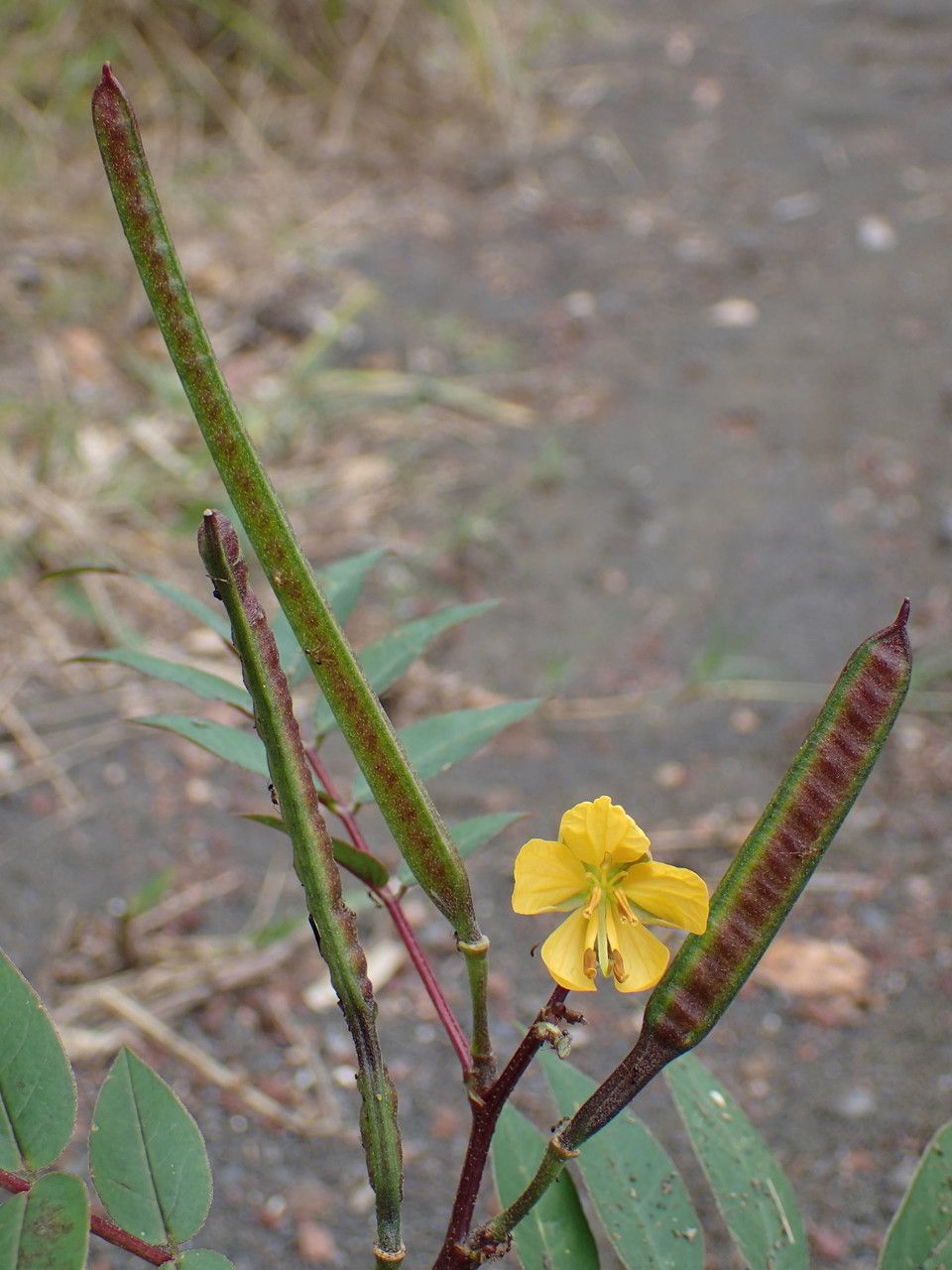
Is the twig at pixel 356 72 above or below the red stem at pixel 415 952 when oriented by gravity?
above

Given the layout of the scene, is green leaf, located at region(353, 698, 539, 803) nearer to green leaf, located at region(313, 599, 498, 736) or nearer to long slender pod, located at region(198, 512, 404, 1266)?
green leaf, located at region(313, 599, 498, 736)

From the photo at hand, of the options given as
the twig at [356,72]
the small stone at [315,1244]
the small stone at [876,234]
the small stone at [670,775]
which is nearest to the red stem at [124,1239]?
the small stone at [315,1244]

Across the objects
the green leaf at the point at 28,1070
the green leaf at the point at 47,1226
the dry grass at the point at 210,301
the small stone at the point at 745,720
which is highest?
the dry grass at the point at 210,301

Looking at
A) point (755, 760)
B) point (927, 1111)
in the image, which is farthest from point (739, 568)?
point (927, 1111)

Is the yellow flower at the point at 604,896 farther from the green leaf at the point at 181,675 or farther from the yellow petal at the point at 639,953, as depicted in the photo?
the green leaf at the point at 181,675

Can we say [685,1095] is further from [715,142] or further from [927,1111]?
[715,142]
